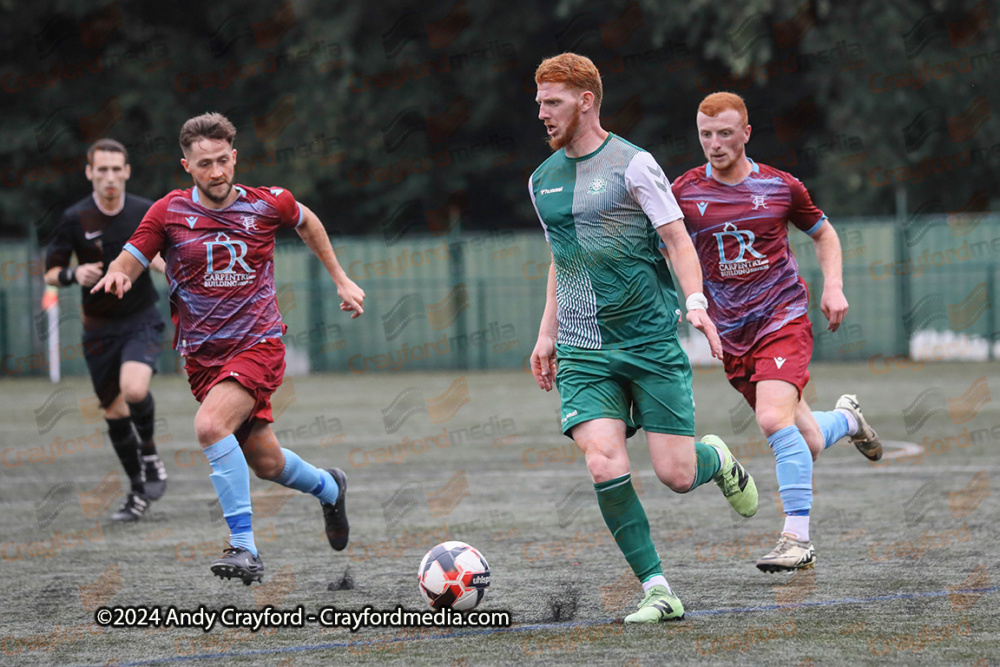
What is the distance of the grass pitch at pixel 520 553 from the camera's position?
15.8 feet

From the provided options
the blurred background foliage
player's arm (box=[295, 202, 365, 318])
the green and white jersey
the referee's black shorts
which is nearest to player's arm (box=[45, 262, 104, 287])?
the referee's black shorts

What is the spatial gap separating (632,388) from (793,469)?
117 cm

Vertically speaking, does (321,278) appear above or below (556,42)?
below

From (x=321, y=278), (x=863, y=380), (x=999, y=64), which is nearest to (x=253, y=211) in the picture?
(x=863, y=380)

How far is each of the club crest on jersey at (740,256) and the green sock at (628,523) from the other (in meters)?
1.58

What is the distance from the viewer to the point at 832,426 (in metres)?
7.02

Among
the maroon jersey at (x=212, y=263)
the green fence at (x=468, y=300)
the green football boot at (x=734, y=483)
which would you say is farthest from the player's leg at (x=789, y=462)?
the green fence at (x=468, y=300)

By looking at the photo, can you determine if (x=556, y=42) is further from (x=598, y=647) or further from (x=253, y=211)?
(x=598, y=647)

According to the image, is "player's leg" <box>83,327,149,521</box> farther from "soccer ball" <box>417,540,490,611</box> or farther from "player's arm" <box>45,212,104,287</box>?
"soccer ball" <box>417,540,490,611</box>

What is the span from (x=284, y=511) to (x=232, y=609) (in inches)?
125

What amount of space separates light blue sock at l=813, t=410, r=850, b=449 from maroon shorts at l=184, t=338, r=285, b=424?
8.97 feet

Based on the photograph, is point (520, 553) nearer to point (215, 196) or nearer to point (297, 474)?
point (297, 474)

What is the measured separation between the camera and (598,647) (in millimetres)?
4711

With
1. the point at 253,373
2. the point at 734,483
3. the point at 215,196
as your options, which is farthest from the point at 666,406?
the point at 215,196
